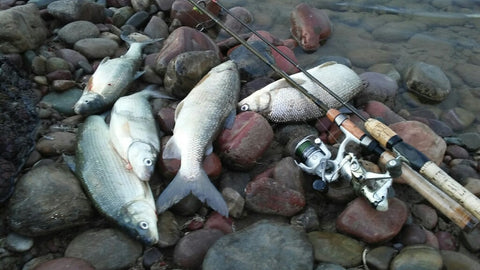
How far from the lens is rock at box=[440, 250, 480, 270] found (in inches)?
139

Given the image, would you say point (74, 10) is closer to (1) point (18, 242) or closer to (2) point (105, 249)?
(1) point (18, 242)

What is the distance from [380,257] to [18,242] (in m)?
3.02

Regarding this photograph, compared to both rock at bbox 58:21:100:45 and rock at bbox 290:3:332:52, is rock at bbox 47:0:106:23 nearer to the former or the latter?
rock at bbox 58:21:100:45

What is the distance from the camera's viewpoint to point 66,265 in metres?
3.22

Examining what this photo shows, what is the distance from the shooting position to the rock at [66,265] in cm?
321

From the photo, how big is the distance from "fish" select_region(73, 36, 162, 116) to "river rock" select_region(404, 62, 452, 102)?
3729 mm

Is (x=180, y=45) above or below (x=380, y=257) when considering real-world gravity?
above

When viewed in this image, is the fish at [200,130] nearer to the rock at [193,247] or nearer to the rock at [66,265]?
the rock at [193,247]

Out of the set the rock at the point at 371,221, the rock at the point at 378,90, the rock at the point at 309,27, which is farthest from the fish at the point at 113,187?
the rock at the point at 309,27

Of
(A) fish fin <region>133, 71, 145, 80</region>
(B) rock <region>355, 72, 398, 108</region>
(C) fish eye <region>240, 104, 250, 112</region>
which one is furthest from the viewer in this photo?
(B) rock <region>355, 72, 398, 108</region>

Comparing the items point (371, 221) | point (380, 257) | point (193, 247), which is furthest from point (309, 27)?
point (193, 247)

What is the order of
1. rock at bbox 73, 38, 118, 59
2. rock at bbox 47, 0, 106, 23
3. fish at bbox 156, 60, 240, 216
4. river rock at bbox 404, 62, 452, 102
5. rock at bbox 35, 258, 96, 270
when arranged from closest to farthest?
rock at bbox 35, 258, 96, 270 → fish at bbox 156, 60, 240, 216 → rock at bbox 73, 38, 118, 59 → river rock at bbox 404, 62, 452, 102 → rock at bbox 47, 0, 106, 23

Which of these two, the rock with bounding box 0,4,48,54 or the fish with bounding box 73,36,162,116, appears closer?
the fish with bounding box 73,36,162,116

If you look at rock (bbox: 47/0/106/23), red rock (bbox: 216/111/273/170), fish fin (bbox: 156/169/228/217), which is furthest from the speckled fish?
rock (bbox: 47/0/106/23)
